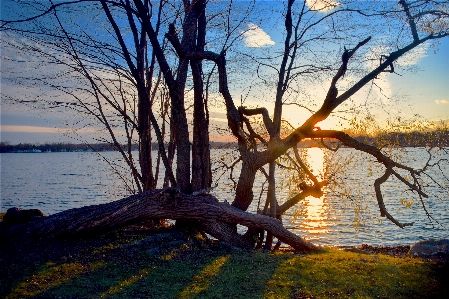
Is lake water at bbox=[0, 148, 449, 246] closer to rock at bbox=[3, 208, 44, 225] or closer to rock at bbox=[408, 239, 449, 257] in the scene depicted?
rock at bbox=[408, 239, 449, 257]

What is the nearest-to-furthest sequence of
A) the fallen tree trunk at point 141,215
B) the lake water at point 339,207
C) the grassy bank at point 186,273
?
the grassy bank at point 186,273
the fallen tree trunk at point 141,215
the lake water at point 339,207

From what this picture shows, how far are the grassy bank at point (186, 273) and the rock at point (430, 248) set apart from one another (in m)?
6.38

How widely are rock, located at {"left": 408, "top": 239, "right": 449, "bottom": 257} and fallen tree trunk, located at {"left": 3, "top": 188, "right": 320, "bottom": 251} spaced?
7542 mm

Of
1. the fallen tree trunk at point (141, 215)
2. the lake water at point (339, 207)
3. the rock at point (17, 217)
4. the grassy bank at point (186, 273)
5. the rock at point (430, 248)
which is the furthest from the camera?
the rock at point (430, 248)

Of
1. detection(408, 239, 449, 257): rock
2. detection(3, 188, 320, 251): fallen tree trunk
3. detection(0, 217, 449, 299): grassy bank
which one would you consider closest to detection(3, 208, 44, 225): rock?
detection(3, 188, 320, 251): fallen tree trunk

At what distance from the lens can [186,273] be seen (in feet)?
19.6

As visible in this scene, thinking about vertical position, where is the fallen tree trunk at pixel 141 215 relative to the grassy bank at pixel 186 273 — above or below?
above

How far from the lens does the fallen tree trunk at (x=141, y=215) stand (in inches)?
290

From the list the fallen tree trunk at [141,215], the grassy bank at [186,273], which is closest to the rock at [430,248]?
the grassy bank at [186,273]

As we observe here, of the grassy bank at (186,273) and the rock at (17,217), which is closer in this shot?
the grassy bank at (186,273)

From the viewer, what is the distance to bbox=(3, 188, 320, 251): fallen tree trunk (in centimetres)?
738

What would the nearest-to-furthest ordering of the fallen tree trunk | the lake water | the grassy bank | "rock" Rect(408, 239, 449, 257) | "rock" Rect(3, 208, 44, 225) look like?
the grassy bank, the fallen tree trunk, "rock" Rect(3, 208, 44, 225), the lake water, "rock" Rect(408, 239, 449, 257)

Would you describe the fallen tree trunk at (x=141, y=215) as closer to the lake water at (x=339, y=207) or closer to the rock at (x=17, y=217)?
the rock at (x=17, y=217)

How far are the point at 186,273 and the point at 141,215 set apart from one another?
6.93 feet
